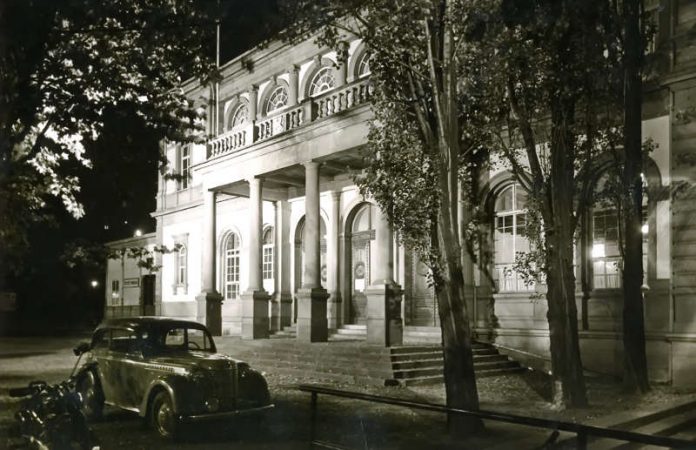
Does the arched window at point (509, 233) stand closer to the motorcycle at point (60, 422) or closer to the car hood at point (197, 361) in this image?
the car hood at point (197, 361)

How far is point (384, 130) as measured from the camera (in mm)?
11781

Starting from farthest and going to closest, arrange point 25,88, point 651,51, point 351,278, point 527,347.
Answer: point 351,278, point 527,347, point 651,51, point 25,88

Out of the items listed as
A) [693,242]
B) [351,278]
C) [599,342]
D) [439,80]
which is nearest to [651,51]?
[693,242]

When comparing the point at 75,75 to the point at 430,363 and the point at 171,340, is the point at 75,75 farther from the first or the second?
the point at 430,363

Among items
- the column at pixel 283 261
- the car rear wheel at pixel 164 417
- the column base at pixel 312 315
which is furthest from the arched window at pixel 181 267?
the car rear wheel at pixel 164 417

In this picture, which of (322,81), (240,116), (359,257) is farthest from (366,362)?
(240,116)

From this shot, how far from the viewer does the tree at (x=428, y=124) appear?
29.2ft

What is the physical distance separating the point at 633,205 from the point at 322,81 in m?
13.1

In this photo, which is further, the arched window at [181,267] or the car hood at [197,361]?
the arched window at [181,267]

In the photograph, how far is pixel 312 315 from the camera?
18.2 meters

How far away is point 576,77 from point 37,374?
14.3 m

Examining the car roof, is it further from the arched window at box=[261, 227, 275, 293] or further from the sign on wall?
the sign on wall

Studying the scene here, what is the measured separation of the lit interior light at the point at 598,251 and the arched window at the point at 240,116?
14593mm

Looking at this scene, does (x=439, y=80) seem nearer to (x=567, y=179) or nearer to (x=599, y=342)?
(x=567, y=179)
